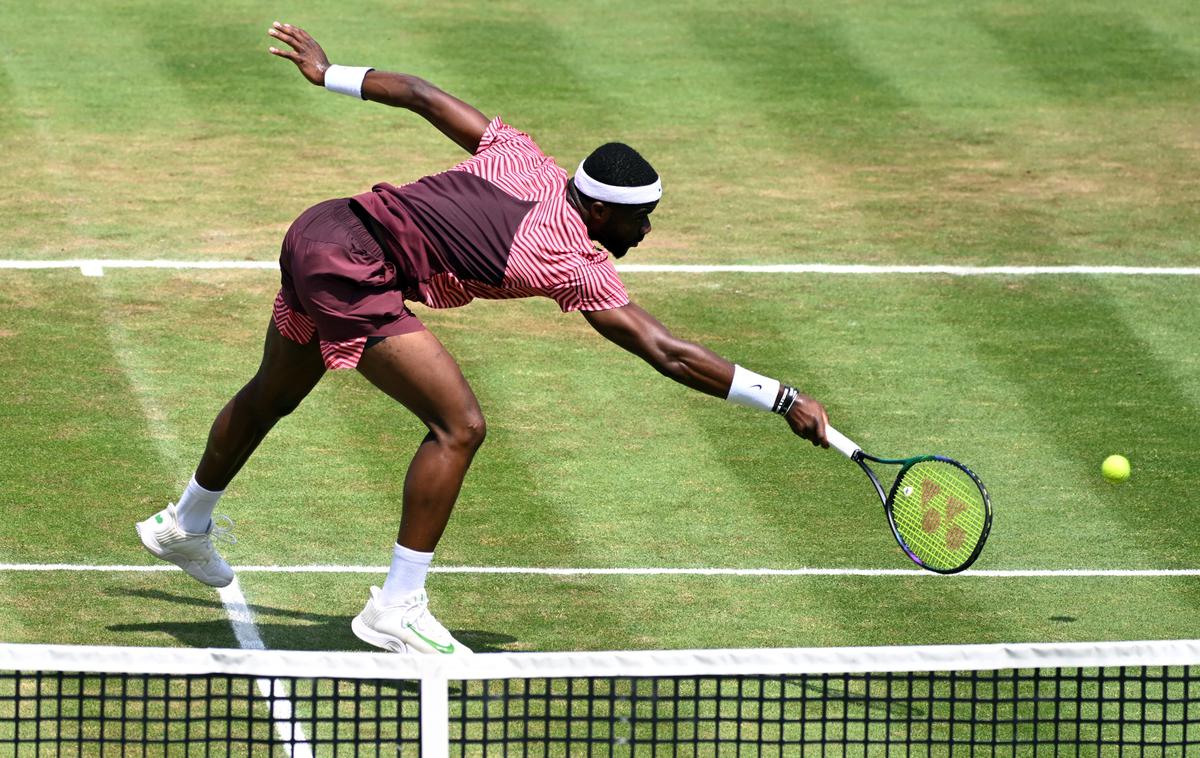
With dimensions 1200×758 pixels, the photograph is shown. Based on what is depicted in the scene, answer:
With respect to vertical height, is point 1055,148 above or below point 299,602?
below

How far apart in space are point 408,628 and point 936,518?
2.21m

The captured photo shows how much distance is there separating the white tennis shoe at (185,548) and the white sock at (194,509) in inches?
1.0

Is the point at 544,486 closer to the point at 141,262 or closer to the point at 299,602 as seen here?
the point at 299,602

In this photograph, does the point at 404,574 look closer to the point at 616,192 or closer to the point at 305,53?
the point at 616,192

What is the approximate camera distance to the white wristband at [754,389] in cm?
770

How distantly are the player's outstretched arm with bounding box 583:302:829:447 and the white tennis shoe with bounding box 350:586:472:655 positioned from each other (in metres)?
1.28

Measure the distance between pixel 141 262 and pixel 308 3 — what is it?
563 cm

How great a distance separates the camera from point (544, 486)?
10281 mm

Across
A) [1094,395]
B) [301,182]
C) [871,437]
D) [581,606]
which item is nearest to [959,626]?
[581,606]

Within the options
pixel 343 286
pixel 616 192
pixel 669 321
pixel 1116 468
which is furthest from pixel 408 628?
pixel 669 321

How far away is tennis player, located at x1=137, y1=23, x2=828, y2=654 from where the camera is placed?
7.72 m

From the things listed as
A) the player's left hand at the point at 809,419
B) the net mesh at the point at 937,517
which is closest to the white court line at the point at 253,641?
the player's left hand at the point at 809,419

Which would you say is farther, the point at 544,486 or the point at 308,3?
the point at 308,3

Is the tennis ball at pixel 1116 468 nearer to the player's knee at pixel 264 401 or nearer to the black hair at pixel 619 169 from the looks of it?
the black hair at pixel 619 169
